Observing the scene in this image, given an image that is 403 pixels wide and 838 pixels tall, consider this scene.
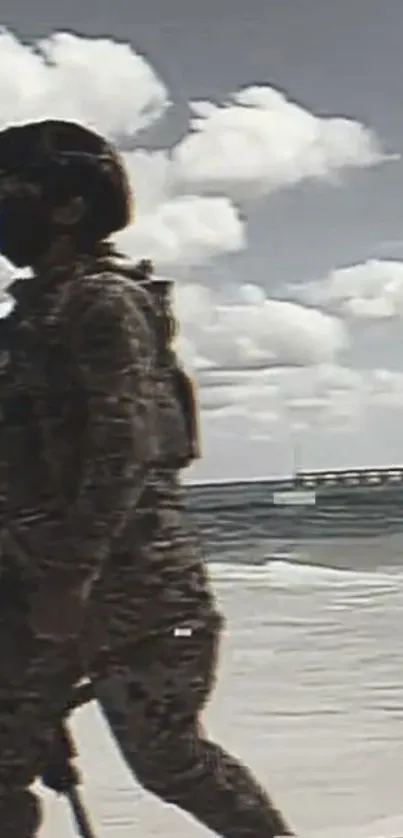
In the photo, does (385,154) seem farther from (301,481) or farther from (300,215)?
(301,481)

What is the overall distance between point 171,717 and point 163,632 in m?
0.08

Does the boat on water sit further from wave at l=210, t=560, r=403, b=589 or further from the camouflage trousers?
the camouflage trousers

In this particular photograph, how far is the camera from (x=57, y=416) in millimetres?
1176

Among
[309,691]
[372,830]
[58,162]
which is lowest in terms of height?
[372,830]

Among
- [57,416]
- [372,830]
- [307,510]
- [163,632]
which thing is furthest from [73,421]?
[372,830]

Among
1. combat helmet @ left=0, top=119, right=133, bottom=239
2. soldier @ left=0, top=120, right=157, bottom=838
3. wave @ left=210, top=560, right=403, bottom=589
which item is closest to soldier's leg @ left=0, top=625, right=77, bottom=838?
soldier @ left=0, top=120, right=157, bottom=838

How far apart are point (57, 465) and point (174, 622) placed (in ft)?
0.62

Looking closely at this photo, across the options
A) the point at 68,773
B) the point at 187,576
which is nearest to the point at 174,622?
the point at 187,576

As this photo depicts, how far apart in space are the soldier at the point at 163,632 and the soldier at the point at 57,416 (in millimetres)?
31

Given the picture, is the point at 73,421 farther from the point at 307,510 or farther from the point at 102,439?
the point at 307,510

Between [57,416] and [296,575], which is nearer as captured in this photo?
[57,416]

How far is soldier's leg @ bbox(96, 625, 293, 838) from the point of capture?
123 centimetres

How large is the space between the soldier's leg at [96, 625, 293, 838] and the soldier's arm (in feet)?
0.40

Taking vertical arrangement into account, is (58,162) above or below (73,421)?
above
